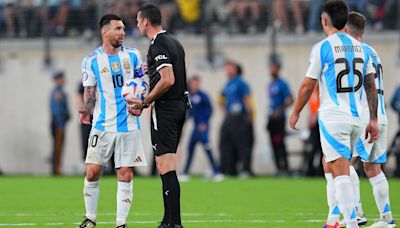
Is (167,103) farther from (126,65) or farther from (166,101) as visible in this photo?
(126,65)

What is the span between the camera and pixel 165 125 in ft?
36.4

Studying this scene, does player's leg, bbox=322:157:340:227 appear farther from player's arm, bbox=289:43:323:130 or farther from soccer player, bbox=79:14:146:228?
soccer player, bbox=79:14:146:228

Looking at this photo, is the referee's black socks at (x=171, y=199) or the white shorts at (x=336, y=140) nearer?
the white shorts at (x=336, y=140)

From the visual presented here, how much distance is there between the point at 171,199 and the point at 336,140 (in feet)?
6.54

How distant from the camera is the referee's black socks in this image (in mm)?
11016

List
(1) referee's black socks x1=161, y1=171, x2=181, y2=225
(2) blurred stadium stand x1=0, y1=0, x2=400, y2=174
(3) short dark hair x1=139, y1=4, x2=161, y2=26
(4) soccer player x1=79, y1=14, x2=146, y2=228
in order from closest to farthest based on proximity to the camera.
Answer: (1) referee's black socks x1=161, y1=171, x2=181, y2=225 → (3) short dark hair x1=139, y1=4, x2=161, y2=26 → (4) soccer player x1=79, y1=14, x2=146, y2=228 → (2) blurred stadium stand x1=0, y1=0, x2=400, y2=174

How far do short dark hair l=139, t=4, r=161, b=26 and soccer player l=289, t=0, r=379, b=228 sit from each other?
1924 mm

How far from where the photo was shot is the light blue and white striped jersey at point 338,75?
10055 millimetres

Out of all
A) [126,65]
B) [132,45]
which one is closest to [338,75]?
[126,65]

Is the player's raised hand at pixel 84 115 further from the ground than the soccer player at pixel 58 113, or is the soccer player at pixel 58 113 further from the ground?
the player's raised hand at pixel 84 115

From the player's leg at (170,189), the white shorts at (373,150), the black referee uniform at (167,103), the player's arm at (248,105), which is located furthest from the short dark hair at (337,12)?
the player's arm at (248,105)

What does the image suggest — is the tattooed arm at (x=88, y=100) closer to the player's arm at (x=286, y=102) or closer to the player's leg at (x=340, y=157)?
the player's leg at (x=340, y=157)

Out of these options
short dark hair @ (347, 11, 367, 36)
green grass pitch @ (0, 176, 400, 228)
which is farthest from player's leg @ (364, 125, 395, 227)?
short dark hair @ (347, 11, 367, 36)

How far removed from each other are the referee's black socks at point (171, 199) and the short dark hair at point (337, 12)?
7.85 feet
